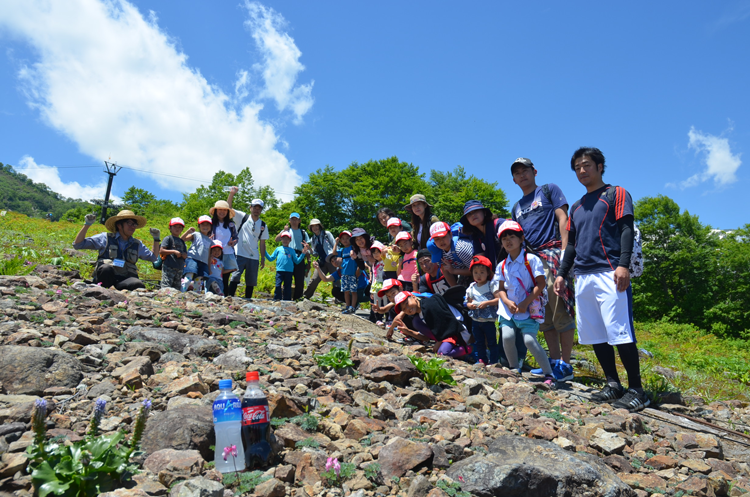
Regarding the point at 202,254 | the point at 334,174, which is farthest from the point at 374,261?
the point at 334,174

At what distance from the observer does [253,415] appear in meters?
2.52

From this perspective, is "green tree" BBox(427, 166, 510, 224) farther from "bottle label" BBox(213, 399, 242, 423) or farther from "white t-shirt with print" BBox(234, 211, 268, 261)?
"bottle label" BBox(213, 399, 242, 423)

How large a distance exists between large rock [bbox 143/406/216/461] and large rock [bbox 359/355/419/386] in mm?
1630

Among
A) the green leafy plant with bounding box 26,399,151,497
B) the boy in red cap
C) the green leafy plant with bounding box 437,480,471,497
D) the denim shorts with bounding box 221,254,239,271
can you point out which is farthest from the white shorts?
the denim shorts with bounding box 221,254,239,271

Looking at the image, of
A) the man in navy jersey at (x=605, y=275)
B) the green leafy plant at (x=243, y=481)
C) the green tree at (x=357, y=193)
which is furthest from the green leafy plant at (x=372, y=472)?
the green tree at (x=357, y=193)

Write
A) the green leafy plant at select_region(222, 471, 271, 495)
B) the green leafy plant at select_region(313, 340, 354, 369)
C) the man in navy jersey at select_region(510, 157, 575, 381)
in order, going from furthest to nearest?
1. the man in navy jersey at select_region(510, 157, 575, 381)
2. the green leafy plant at select_region(313, 340, 354, 369)
3. the green leafy plant at select_region(222, 471, 271, 495)

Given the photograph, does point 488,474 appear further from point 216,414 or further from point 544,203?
point 544,203

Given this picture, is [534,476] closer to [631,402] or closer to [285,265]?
[631,402]

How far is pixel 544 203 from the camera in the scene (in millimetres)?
5191

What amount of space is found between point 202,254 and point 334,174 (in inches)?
1554

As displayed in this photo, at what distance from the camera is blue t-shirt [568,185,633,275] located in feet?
13.5

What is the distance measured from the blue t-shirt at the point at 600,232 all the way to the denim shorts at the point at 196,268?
655 centimetres

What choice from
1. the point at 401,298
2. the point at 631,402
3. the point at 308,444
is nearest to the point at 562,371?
the point at 631,402

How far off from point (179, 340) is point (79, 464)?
2.35 metres
